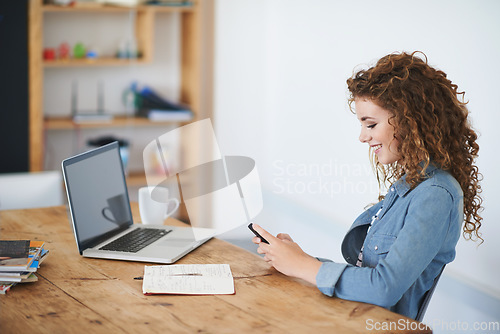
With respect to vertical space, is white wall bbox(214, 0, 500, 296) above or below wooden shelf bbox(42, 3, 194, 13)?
below

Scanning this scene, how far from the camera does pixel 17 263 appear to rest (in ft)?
4.86

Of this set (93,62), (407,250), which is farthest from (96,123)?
(407,250)

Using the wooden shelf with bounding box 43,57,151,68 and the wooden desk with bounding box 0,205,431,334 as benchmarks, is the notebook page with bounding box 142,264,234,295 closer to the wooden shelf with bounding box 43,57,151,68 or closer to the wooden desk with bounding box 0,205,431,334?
the wooden desk with bounding box 0,205,431,334

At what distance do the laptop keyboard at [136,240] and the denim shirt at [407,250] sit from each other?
23.0 inches

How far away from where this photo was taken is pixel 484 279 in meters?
2.21

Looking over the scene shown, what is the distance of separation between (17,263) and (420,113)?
3.44 feet

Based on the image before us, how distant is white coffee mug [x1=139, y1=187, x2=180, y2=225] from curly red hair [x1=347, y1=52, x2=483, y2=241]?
806 millimetres

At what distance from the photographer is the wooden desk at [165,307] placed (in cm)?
128

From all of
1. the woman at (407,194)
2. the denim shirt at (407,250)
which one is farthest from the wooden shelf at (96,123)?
the denim shirt at (407,250)

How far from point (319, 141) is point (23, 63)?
1.79 m

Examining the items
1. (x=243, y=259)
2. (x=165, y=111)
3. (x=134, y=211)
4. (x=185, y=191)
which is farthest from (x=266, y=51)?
(x=243, y=259)

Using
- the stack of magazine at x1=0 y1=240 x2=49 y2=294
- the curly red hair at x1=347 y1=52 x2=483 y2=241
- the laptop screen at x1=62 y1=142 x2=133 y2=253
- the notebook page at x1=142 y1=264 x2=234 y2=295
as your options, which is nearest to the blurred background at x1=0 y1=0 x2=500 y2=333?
the curly red hair at x1=347 y1=52 x2=483 y2=241

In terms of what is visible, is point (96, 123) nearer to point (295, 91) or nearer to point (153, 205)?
point (295, 91)

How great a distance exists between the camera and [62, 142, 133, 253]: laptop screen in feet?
5.66
